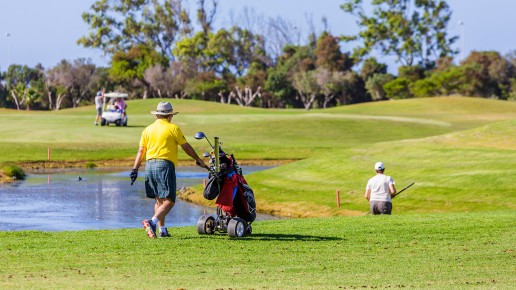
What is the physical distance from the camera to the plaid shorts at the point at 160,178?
17.1 meters

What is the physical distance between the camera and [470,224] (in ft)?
65.6

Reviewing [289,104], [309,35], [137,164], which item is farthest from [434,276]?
[309,35]

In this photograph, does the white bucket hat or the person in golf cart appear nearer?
the white bucket hat

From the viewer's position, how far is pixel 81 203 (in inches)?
1449

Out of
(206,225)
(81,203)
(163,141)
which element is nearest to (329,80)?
(81,203)

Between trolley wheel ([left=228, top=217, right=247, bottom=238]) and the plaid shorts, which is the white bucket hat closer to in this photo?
the plaid shorts

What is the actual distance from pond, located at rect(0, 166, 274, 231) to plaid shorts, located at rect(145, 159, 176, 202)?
36.0ft

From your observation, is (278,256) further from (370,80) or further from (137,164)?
(370,80)

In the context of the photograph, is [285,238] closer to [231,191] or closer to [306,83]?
[231,191]

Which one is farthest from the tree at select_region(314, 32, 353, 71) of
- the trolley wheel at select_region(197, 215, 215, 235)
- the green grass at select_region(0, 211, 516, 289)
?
the trolley wheel at select_region(197, 215, 215, 235)

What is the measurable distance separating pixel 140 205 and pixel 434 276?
22926 millimetres

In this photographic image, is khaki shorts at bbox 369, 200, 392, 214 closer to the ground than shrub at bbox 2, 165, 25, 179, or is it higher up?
higher up

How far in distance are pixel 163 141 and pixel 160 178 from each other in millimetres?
597

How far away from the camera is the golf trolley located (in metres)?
17.0
